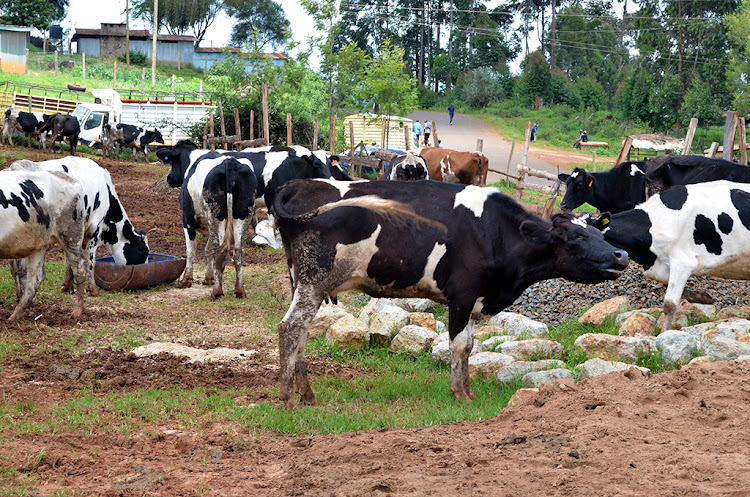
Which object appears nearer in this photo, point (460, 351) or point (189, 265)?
point (460, 351)

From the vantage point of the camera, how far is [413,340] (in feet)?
29.1

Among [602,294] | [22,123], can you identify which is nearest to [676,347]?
[602,294]

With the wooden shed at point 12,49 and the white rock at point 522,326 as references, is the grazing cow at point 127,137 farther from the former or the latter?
the white rock at point 522,326

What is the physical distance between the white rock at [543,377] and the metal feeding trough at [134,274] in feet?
21.7

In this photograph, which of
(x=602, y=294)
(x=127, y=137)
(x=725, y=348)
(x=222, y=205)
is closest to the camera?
(x=725, y=348)

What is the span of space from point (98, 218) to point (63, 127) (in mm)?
22604

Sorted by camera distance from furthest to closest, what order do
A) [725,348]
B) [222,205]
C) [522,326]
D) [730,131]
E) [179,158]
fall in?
[730,131] < [179,158] < [222,205] < [522,326] < [725,348]

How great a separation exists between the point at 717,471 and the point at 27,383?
6044mm

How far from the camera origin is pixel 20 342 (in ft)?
28.2

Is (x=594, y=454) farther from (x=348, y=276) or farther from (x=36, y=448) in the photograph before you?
(x=36, y=448)

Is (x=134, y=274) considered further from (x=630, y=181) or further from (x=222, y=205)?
(x=630, y=181)

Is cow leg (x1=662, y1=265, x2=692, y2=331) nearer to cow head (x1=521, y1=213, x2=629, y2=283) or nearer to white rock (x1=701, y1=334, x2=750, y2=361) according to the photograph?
white rock (x1=701, y1=334, x2=750, y2=361)

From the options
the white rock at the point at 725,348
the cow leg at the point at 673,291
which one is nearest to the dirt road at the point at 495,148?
the cow leg at the point at 673,291

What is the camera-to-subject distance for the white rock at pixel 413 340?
28.9ft
